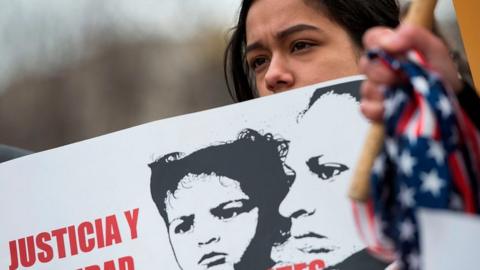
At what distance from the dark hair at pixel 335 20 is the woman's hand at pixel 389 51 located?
998mm

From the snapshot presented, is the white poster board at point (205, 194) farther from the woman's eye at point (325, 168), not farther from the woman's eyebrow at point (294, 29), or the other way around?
the woman's eyebrow at point (294, 29)

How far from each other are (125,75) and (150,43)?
427 millimetres

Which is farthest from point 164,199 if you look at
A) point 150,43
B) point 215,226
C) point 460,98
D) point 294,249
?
point 150,43

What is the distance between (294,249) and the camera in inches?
61.9

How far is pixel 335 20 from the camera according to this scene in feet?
6.85

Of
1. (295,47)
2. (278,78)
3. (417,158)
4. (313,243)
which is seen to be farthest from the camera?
(295,47)

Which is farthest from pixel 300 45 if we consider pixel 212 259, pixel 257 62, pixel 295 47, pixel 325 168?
pixel 212 259

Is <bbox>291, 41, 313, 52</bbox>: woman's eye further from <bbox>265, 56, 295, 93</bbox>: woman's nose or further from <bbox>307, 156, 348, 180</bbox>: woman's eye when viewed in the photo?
<bbox>307, 156, 348, 180</bbox>: woman's eye

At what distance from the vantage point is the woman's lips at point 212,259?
1601 millimetres

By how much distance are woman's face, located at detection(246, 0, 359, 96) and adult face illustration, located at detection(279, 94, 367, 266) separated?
0.97 ft

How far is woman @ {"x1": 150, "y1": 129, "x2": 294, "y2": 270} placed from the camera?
1.60m

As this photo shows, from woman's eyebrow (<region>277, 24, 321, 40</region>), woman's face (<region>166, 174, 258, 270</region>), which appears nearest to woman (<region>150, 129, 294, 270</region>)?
woman's face (<region>166, 174, 258, 270</region>)

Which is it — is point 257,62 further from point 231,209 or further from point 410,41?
point 410,41

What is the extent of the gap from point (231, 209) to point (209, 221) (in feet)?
0.14
